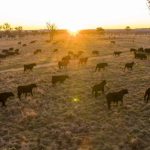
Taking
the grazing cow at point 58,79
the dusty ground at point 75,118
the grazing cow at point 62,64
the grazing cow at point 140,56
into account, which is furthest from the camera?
the grazing cow at point 140,56

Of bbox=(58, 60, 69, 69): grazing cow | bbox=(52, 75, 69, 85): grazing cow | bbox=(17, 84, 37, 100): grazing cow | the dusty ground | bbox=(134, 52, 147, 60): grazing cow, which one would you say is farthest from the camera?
bbox=(134, 52, 147, 60): grazing cow

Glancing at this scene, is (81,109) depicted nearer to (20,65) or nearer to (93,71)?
(93,71)

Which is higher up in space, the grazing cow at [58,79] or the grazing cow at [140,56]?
the grazing cow at [140,56]

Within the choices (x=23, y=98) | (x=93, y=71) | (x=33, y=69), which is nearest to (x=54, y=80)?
(x=23, y=98)

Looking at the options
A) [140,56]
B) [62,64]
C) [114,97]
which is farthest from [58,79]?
[140,56]

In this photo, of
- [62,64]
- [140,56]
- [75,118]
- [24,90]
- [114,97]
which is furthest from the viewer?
[140,56]

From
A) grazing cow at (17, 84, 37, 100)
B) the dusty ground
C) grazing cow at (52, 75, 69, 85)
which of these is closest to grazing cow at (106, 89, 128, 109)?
the dusty ground

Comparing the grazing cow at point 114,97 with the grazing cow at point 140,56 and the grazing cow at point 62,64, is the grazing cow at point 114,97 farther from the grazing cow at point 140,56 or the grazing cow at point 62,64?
the grazing cow at point 140,56

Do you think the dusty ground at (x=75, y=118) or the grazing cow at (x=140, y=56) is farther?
the grazing cow at (x=140, y=56)

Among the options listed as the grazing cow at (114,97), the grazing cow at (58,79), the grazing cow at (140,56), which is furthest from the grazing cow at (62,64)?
the grazing cow at (114,97)

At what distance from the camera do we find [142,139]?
18016 millimetres

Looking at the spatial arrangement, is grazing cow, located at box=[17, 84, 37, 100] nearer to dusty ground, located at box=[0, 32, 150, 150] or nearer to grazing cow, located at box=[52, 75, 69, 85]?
dusty ground, located at box=[0, 32, 150, 150]

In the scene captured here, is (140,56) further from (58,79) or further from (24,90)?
(24,90)

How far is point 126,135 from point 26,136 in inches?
231
